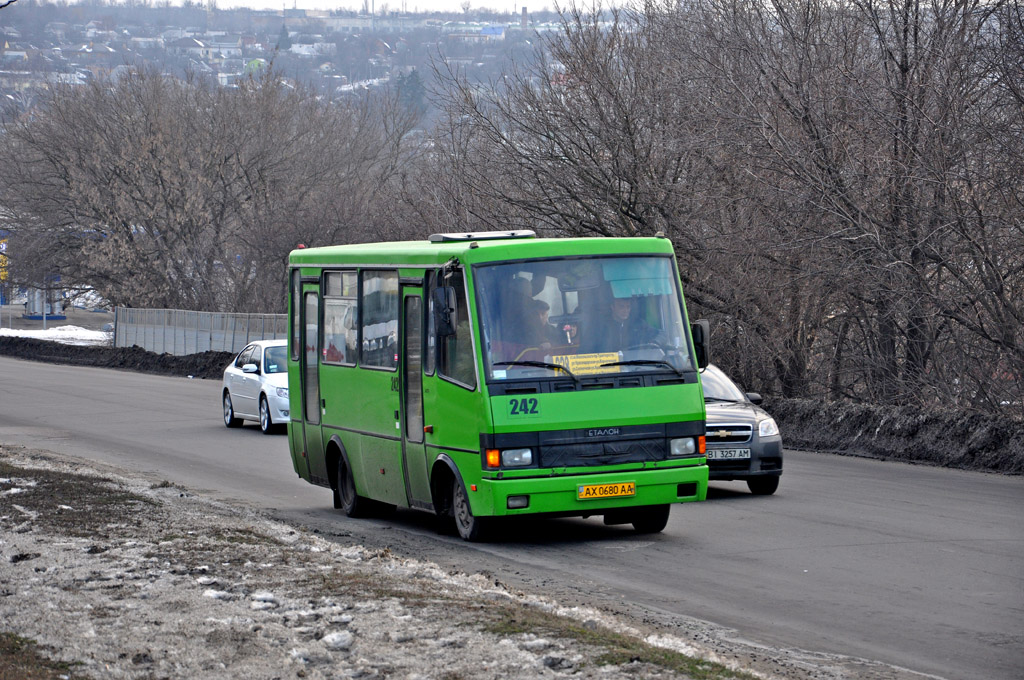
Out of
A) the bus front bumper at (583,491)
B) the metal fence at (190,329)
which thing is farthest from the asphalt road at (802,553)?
the metal fence at (190,329)

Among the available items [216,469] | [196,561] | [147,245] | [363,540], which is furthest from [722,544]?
[147,245]

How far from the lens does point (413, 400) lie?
12312 millimetres

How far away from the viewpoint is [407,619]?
767cm

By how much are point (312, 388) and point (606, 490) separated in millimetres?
4487

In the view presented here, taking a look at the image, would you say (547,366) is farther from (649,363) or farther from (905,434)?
(905,434)

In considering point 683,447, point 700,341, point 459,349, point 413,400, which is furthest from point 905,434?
point 459,349

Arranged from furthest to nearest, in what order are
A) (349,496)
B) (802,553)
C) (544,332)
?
(349,496) → (544,332) → (802,553)

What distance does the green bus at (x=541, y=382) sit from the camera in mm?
11141

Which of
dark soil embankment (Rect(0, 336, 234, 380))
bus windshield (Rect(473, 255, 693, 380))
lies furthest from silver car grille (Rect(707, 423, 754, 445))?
dark soil embankment (Rect(0, 336, 234, 380))

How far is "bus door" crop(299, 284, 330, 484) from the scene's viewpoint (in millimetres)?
14461

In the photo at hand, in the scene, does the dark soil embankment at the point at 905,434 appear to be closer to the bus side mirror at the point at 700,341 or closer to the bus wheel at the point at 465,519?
the bus side mirror at the point at 700,341

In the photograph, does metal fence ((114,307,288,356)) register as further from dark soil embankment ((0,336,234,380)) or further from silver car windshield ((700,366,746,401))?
silver car windshield ((700,366,746,401))

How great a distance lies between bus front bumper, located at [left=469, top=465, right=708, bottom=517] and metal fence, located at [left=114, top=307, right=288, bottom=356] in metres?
36.7

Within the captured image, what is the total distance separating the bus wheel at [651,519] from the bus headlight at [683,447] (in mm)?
746
